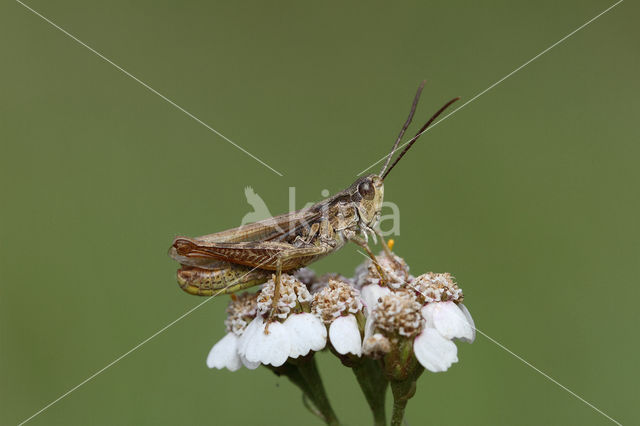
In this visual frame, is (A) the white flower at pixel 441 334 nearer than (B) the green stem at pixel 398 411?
Yes

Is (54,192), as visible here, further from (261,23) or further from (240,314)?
(261,23)

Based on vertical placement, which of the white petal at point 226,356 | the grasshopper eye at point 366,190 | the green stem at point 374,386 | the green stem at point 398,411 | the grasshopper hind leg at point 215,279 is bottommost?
the green stem at point 398,411

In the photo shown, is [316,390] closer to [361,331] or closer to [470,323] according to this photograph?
[361,331]

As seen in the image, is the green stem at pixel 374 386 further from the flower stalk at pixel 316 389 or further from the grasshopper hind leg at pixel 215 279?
the grasshopper hind leg at pixel 215 279

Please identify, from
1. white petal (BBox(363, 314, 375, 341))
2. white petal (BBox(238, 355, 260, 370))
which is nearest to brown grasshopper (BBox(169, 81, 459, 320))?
white petal (BBox(363, 314, 375, 341))

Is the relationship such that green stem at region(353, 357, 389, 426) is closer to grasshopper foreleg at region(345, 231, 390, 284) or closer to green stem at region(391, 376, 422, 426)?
green stem at region(391, 376, 422, 426)

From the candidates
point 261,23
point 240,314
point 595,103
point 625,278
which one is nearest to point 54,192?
point 240,314

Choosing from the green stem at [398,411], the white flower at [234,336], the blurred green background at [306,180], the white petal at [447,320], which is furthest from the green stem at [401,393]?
the blurred green background at [306,180]
